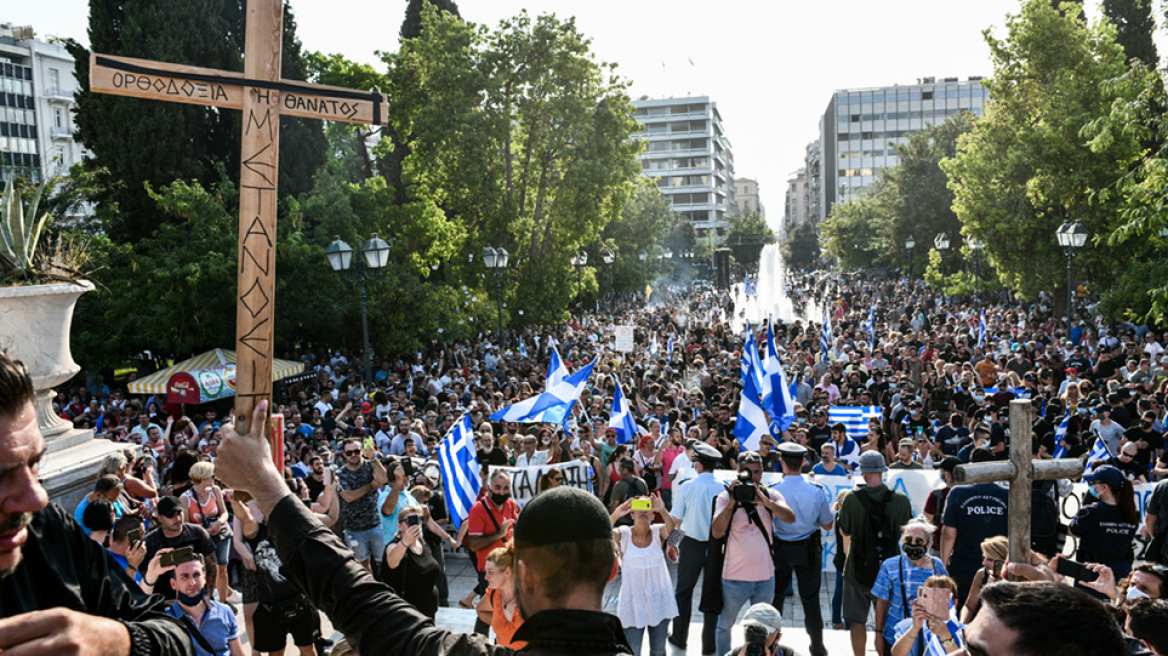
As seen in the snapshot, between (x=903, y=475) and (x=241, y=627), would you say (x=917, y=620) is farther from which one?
(x=241, y=627)

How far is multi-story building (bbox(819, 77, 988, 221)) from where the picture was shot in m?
126

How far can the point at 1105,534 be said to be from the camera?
693cm

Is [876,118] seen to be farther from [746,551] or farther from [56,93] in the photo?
[746,551]

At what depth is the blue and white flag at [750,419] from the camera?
466 inches

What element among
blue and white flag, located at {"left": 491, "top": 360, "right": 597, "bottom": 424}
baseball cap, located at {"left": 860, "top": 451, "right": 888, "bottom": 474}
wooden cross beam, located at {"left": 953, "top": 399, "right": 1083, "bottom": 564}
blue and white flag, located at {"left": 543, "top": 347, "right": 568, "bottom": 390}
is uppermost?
wooden cross beam, located at {"left": 953, "top": 399, "right": 1083, "bottom": 564}

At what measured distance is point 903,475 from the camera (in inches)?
392

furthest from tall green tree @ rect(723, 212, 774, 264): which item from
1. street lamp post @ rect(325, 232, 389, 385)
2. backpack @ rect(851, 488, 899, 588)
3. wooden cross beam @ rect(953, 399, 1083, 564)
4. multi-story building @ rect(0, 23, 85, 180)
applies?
wooden cross beam @ rect(953, 399, 1083, 564)

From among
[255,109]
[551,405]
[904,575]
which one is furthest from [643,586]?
[551,405]

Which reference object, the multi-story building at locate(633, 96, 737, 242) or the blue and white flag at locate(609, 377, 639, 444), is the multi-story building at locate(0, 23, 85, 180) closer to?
the multi-story building at locate(633, 96, 737, 242)

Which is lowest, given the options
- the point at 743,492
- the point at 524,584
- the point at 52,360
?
the point at 743,492

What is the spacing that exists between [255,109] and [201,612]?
3.63m

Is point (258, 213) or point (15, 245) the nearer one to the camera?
point (258, 213)

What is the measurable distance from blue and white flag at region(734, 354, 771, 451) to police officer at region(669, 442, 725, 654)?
414 cm

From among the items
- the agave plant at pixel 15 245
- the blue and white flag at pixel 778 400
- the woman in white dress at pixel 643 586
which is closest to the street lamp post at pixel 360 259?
the blue and white flag at pixel 778 400
